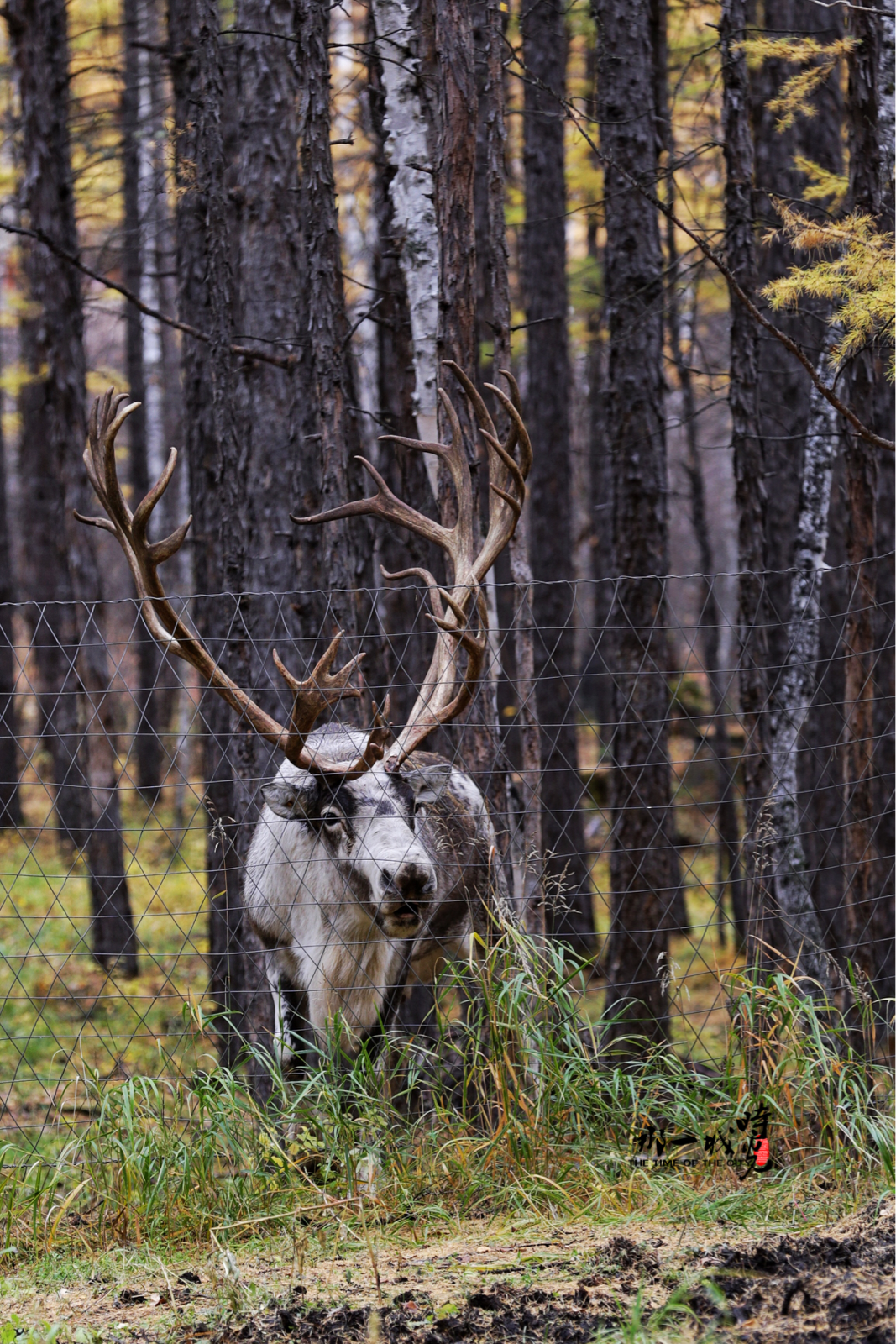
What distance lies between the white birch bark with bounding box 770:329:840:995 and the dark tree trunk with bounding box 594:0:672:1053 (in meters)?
1.27

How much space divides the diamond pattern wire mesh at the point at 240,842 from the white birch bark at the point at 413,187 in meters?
1.43

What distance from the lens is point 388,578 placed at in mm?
5590

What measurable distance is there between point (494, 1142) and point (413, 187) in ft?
16.5

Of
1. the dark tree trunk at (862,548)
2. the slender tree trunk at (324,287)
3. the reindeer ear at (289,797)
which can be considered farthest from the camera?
the slender tree trunk at (324,287)

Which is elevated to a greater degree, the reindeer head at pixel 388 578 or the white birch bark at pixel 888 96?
the white birch bark at pixel 888 96

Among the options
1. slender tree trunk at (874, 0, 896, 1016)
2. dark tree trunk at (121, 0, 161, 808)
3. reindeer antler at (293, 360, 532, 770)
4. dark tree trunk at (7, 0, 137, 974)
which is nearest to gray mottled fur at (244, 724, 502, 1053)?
reindeer antler at (293, 360, 532, 770)

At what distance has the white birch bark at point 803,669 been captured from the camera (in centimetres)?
671

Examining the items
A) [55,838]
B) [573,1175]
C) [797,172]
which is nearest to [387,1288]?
[573,1175]

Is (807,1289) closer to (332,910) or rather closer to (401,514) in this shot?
(332,910)

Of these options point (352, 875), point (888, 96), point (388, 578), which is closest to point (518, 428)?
point (388, 578)

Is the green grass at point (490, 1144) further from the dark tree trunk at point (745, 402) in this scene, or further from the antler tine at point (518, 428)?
the antler tine at point (518, 428)

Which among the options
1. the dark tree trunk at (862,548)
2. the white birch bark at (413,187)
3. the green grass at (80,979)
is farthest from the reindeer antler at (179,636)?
the dark tree trunk at (862,548)

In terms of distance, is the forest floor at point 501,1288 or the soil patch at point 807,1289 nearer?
the soil patch at point 807,1289

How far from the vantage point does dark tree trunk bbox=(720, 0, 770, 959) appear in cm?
664
